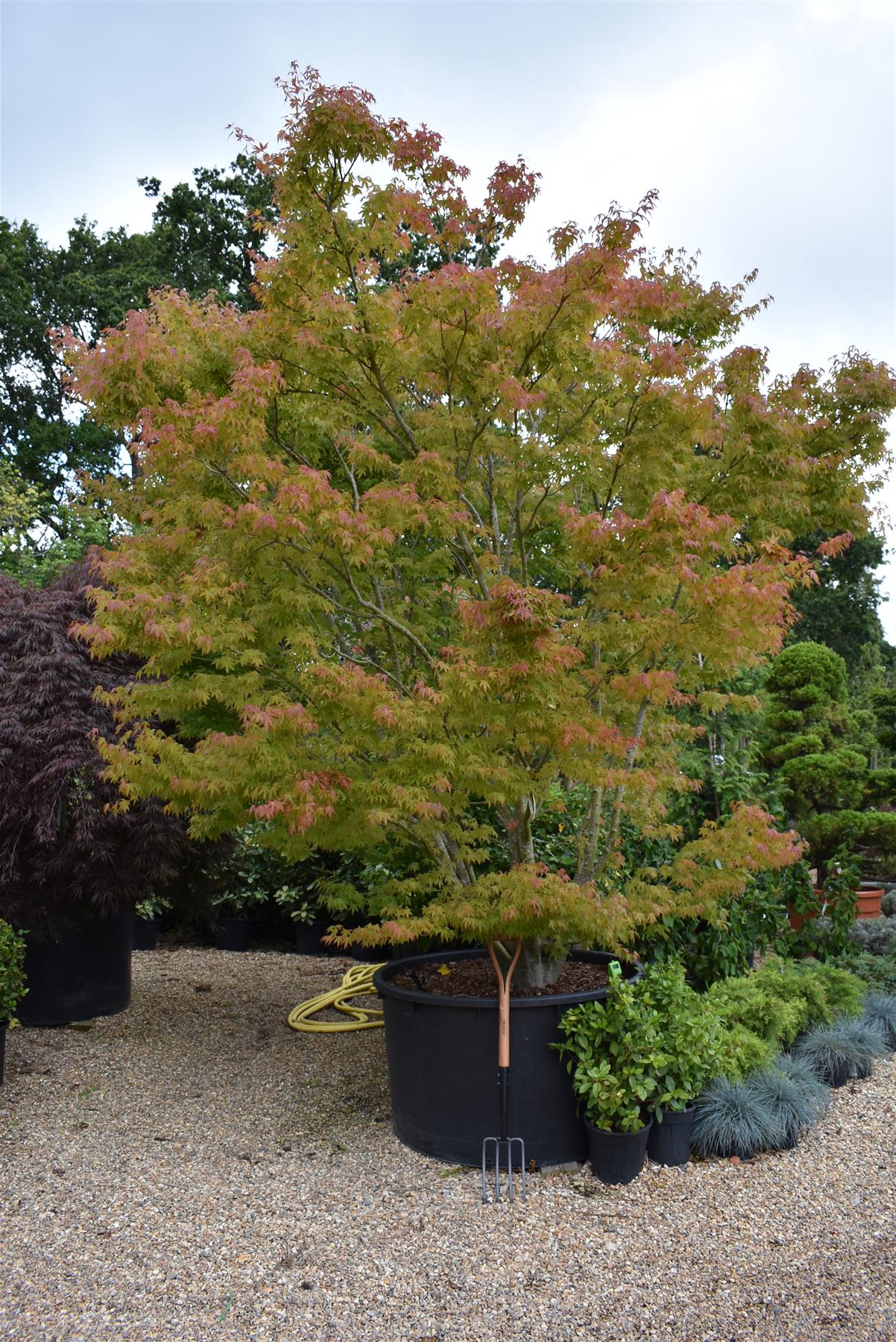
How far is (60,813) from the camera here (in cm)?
484

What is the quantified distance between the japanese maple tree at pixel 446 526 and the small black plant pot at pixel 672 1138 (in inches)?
28.6

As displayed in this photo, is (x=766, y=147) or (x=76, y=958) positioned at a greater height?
(x=766, y=147)

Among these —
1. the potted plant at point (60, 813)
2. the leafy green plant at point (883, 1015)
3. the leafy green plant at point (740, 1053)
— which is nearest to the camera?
the leafy green plant at point (740, 1053)

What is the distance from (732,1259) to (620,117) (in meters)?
5.23

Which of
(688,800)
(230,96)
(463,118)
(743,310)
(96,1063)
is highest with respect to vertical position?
(230,96)

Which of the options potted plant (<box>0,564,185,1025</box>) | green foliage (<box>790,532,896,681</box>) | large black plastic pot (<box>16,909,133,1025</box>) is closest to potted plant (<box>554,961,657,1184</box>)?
potted plant (<box>0,564,185,1025</box>)

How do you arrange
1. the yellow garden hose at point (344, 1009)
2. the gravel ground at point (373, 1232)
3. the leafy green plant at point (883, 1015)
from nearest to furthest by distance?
the gravel ground at point (373, 1232) → the leafy green plant at point (883, 1015) → the yellow garden hose at point (344, 1009)

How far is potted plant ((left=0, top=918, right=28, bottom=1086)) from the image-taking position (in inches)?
169

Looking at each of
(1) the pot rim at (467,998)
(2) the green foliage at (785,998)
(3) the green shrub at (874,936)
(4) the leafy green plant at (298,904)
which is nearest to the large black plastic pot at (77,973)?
(4) the leafy green plant at (298,904)

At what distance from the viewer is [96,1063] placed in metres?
4.96

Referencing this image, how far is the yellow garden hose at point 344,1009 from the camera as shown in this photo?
217 inches

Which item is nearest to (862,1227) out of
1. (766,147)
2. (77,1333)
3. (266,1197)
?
(266,1197)

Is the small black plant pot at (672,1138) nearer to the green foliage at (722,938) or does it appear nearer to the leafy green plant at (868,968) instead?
the green foliage at (722,938)

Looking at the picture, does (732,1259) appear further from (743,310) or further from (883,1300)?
(743,310)
